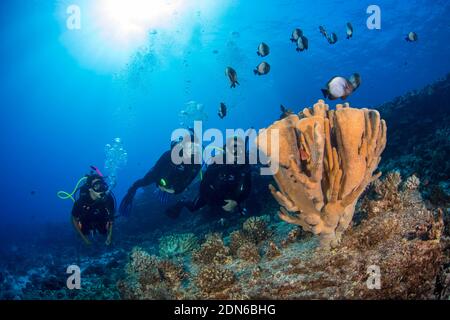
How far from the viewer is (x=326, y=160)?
3.52 m

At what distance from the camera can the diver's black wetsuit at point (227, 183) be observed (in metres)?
7.20

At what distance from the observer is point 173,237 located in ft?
23.7

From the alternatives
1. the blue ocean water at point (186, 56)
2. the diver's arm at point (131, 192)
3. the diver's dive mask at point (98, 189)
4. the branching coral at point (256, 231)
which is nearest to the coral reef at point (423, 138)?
the branching coral at point (256, 231)

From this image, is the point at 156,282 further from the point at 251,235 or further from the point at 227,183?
the point at 227,183

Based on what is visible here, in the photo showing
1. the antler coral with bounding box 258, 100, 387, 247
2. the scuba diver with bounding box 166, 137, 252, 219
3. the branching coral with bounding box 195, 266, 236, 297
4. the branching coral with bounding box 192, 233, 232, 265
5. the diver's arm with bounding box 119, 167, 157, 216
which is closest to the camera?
the antler coral with bounding box 258, 100, 387, 247

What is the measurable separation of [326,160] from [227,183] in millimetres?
4053

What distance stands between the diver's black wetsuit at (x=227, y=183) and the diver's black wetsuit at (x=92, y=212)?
95.6 inches

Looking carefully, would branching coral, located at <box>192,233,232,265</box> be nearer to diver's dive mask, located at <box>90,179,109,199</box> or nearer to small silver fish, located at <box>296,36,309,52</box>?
diver's dive mask, located at <box>90,179,109,199</box>

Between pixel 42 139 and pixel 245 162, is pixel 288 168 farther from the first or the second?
pixel 42 139

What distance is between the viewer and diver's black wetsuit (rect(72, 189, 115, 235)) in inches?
271

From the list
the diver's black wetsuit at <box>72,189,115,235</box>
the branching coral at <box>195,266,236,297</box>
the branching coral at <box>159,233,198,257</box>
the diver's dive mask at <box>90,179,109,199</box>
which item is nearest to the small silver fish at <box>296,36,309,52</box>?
the branching coral at <box>159,233,198,257</box>

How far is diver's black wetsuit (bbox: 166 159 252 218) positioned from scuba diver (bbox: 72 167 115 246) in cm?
245

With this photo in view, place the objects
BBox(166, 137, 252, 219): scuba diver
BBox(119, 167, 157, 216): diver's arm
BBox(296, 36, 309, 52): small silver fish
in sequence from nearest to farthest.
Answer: BBox(166, 137, 252, 219): scuba diver < BBox(296, 36, 309, 52): small silver fish < BBox(119, 167, 157, 216): diver's arm

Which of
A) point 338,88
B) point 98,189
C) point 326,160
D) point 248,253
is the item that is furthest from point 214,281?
point 98,189
